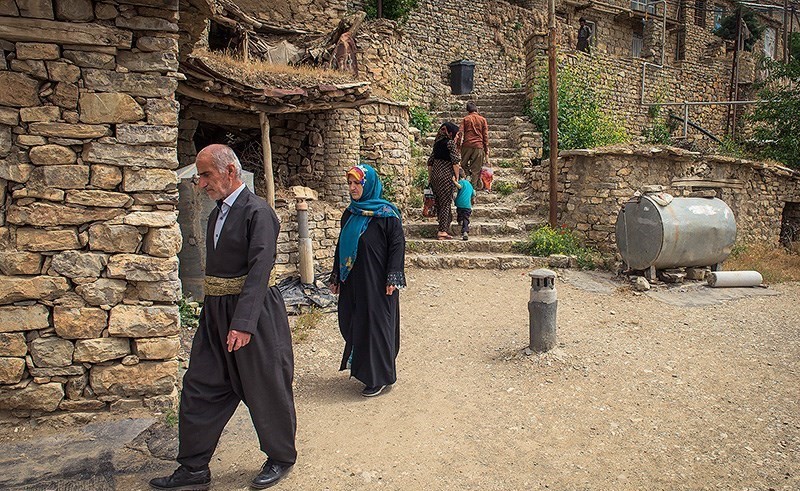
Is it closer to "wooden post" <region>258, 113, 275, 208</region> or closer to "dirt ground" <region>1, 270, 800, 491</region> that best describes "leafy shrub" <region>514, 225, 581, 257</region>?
"dirt ground" <region>1, 270, 800, 491</region>

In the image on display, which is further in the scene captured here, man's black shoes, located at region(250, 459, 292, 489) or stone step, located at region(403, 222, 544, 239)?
stone step, located at region(403, 222, 544, 239)

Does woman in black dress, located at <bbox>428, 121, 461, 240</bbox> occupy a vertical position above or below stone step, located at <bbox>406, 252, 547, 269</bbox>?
above

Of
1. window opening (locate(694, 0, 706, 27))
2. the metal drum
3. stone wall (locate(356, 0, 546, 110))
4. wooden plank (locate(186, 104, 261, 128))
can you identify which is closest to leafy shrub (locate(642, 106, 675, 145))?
stone wall (locate(356, 0, 546, 110))

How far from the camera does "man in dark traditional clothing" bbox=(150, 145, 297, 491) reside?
2.85 metres

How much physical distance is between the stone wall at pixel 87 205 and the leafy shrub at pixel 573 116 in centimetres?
1066

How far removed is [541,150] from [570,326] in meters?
7.87

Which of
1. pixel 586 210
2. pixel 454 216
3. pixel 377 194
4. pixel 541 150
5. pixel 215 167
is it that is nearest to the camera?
pixel 215 167

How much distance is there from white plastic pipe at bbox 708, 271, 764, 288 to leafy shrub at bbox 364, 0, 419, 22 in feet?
36.0

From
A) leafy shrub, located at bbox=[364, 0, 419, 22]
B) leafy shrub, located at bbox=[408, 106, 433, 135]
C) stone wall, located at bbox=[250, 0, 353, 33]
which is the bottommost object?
leafy shrub, located at bbox=[408, 106, 433, 135]

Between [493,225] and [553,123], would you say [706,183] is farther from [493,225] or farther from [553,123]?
[493,225]

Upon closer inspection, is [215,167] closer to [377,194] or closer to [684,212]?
[377,194]

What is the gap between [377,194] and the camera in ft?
14.0

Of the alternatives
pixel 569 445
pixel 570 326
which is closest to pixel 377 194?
pixel 569 445

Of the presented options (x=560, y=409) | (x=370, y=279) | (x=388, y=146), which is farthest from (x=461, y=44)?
(x=560, y=409)
